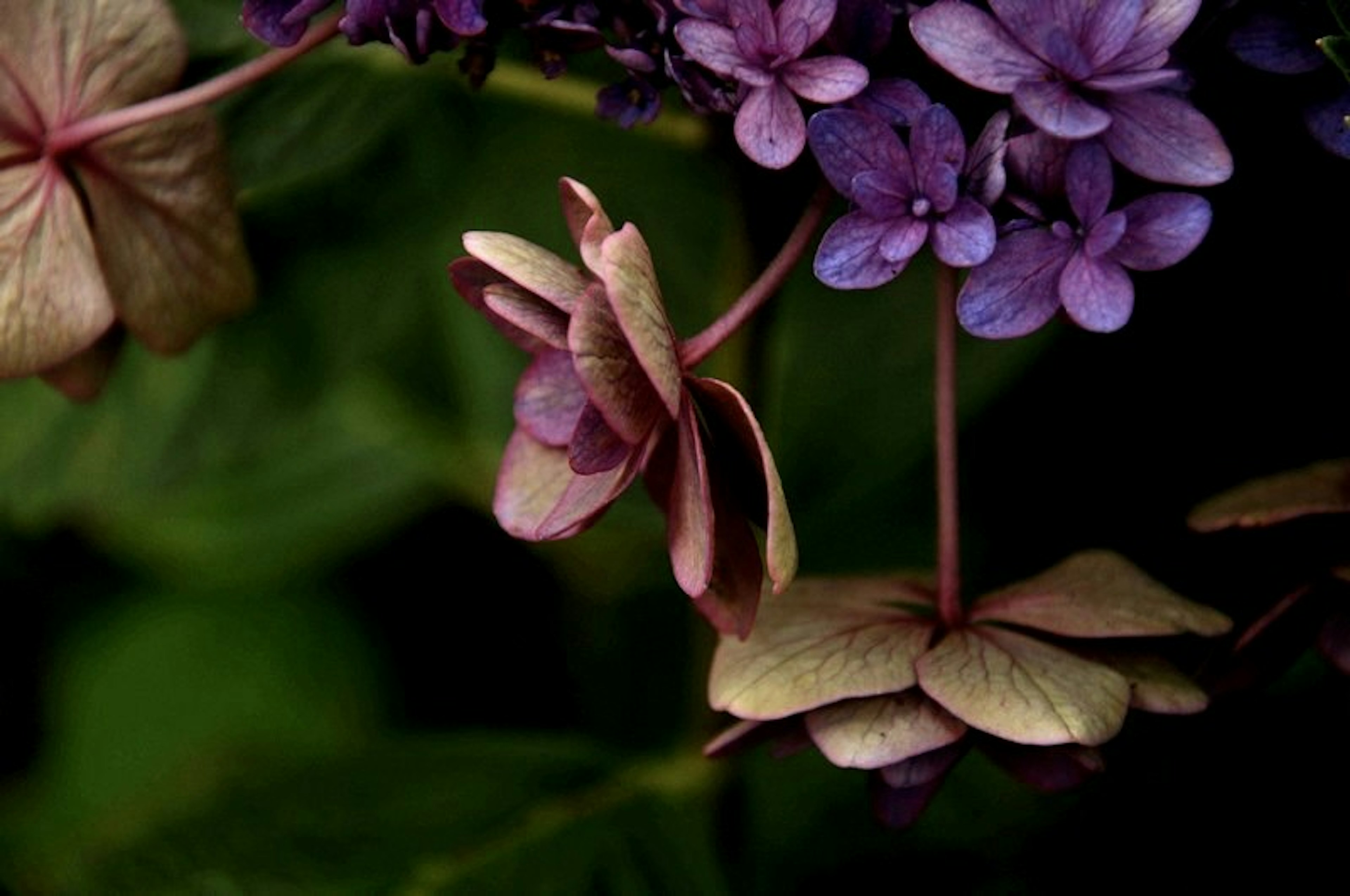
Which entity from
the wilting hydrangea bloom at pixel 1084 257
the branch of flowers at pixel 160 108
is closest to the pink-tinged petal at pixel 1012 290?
the wilting hydrangea bloom at pixel 1084 257

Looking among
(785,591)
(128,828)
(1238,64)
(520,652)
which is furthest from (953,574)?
(520,652)

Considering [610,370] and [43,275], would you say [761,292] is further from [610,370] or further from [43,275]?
[43,275]

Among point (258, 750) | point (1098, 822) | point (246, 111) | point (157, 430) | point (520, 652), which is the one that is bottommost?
point (520, 652)

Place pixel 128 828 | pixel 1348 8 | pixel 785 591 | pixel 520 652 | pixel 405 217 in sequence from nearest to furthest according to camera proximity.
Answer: pixel 1348 8 < pixel 785 591 < pixel 405 217 < pixel 128 828 < pixel 520 652

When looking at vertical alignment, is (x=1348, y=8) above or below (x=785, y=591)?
above

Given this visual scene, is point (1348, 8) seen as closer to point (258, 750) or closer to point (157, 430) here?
point (157, 430)

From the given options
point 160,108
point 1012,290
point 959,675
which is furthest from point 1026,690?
point 160,108
